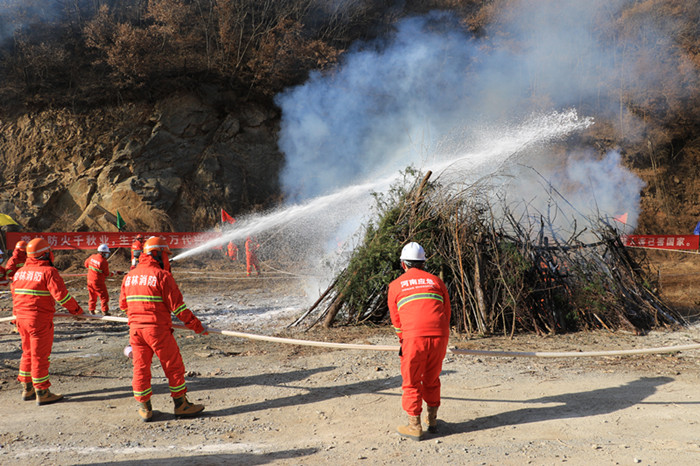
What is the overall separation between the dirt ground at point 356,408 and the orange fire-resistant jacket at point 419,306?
915mm

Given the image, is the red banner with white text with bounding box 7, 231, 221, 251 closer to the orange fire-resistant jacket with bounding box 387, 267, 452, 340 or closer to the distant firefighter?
the distant firefighter

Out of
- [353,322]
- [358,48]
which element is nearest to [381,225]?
[353,322]

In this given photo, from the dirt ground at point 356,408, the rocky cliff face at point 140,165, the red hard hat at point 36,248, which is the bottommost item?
the dirt ground at point 356,408

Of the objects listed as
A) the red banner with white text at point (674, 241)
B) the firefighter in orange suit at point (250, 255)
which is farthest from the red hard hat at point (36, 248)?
the red banner with white text at point (674, 241)

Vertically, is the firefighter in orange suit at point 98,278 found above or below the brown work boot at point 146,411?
above

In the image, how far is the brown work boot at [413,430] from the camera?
397 cm

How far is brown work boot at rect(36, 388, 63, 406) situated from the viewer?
5016 millimetres

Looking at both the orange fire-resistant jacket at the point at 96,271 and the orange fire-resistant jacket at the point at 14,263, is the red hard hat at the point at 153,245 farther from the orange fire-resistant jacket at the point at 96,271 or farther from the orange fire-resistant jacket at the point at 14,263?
the orange fire-resistant jacket at the point at 14,263

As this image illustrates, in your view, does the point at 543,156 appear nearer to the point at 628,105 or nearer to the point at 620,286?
the point at 628,105

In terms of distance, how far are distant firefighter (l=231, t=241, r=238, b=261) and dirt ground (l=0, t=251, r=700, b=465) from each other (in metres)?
8.74

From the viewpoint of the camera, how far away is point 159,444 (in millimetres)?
4070

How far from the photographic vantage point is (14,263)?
8.73m

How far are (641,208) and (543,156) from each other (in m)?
4.21

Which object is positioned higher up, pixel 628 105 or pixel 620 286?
pixel 628 105
